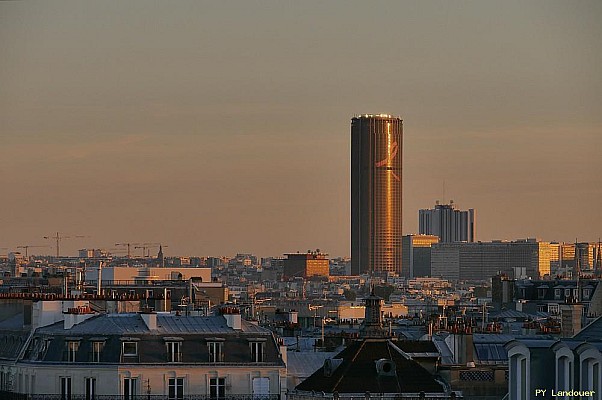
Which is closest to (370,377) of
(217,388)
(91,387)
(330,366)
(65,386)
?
(330,366)

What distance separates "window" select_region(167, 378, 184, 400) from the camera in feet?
227

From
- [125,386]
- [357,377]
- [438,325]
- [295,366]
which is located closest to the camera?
[357,377]

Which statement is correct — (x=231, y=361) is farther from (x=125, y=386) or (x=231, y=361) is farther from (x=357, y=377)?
(x=357, y=377)

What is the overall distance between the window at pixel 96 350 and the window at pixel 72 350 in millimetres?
447

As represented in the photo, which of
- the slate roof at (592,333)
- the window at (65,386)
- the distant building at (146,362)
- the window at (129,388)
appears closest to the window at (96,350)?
the distant building at (146,362)

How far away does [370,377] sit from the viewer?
63406 millimetres

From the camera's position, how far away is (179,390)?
69.4 m

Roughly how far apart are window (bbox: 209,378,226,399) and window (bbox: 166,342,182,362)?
3.43ft

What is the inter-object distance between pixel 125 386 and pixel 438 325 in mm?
34700

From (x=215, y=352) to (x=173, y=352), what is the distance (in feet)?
3.46

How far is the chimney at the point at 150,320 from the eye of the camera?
7106 cm

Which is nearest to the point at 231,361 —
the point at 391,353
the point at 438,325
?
the point at 391,353

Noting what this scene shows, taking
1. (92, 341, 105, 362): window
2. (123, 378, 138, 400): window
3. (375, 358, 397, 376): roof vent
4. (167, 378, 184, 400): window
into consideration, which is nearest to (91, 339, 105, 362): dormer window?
(92, 341, 105, 362): window

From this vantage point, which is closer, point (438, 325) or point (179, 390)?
point (179, 390)
